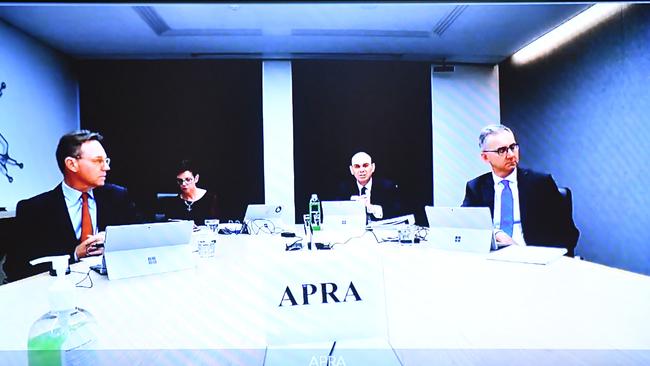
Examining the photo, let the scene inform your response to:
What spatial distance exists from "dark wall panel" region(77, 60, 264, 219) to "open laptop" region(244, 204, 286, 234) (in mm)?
2136

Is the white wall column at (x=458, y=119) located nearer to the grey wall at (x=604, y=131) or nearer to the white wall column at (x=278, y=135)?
the grey wall at (x=604, y=131)

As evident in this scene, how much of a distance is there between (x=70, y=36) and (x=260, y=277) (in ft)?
14.9

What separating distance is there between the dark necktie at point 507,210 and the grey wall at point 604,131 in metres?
1.73

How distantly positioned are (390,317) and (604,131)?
3750 millimetres

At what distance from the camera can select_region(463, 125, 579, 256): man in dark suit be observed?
7.47ft

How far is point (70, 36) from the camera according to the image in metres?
3.97

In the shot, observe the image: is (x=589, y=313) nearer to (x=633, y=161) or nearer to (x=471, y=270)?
(x=471, y=270)

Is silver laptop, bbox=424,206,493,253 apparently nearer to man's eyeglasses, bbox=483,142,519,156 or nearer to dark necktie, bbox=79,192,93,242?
man's eyeglasses, bbox=483,142,519,156

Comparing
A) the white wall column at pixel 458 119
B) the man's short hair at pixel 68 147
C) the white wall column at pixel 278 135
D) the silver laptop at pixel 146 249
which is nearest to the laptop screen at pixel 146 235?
the silver laptop at pixel 146 249

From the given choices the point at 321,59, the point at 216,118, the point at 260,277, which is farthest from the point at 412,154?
the point at 260,277

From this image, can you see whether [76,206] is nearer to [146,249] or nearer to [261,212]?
[146,249]

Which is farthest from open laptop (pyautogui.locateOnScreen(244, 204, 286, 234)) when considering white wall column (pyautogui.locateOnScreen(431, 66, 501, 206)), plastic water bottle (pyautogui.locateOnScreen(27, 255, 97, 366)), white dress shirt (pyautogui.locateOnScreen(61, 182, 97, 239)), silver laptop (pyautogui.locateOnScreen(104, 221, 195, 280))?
white wall column (pyautogui.locateOnScreen(431, 66, 501, 206))

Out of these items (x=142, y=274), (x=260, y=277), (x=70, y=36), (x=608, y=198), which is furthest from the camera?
(x=70, y=36)

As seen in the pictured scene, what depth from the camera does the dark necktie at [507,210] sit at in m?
2.31
